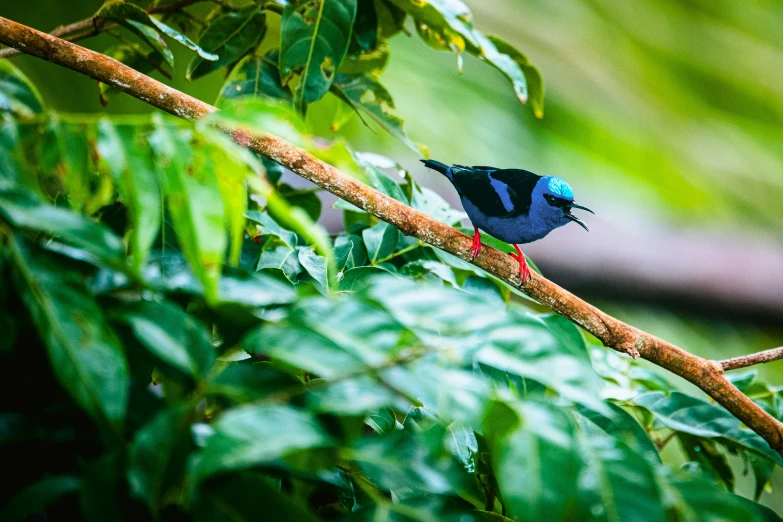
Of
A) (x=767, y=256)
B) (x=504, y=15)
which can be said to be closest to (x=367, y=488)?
(x=767, y=256)

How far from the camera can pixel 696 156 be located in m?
4.60

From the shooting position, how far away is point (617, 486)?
0.60 meters

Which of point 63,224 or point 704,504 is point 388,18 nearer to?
point 63,224

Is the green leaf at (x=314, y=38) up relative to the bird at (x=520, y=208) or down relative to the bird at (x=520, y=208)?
up

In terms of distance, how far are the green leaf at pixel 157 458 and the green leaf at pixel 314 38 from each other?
1019 mm

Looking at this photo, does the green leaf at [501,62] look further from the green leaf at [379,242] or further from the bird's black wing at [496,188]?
the green leaf at [379,242]

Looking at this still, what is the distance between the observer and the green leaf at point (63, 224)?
1.87 ft

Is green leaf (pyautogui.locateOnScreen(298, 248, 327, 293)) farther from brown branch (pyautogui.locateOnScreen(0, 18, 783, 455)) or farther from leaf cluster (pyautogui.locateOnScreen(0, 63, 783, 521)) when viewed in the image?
leaf cluster (pyautogui.locateOnScreen(0, 63, 783, 521))

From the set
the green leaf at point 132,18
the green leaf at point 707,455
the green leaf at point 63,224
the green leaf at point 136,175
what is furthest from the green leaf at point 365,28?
the green leaf at point 707,455

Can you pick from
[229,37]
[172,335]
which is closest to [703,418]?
[172,335]

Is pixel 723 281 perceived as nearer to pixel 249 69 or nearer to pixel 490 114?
pixel 490 114

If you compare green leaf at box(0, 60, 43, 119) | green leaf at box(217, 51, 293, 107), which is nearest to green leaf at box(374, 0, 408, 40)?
green leaf at box(217, 51, 293, 107)

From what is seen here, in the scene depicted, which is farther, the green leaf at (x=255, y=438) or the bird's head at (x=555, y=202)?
the bird's head at (x=555, y=202)

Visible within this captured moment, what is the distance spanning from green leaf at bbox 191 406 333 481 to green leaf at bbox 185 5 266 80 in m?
1.16
